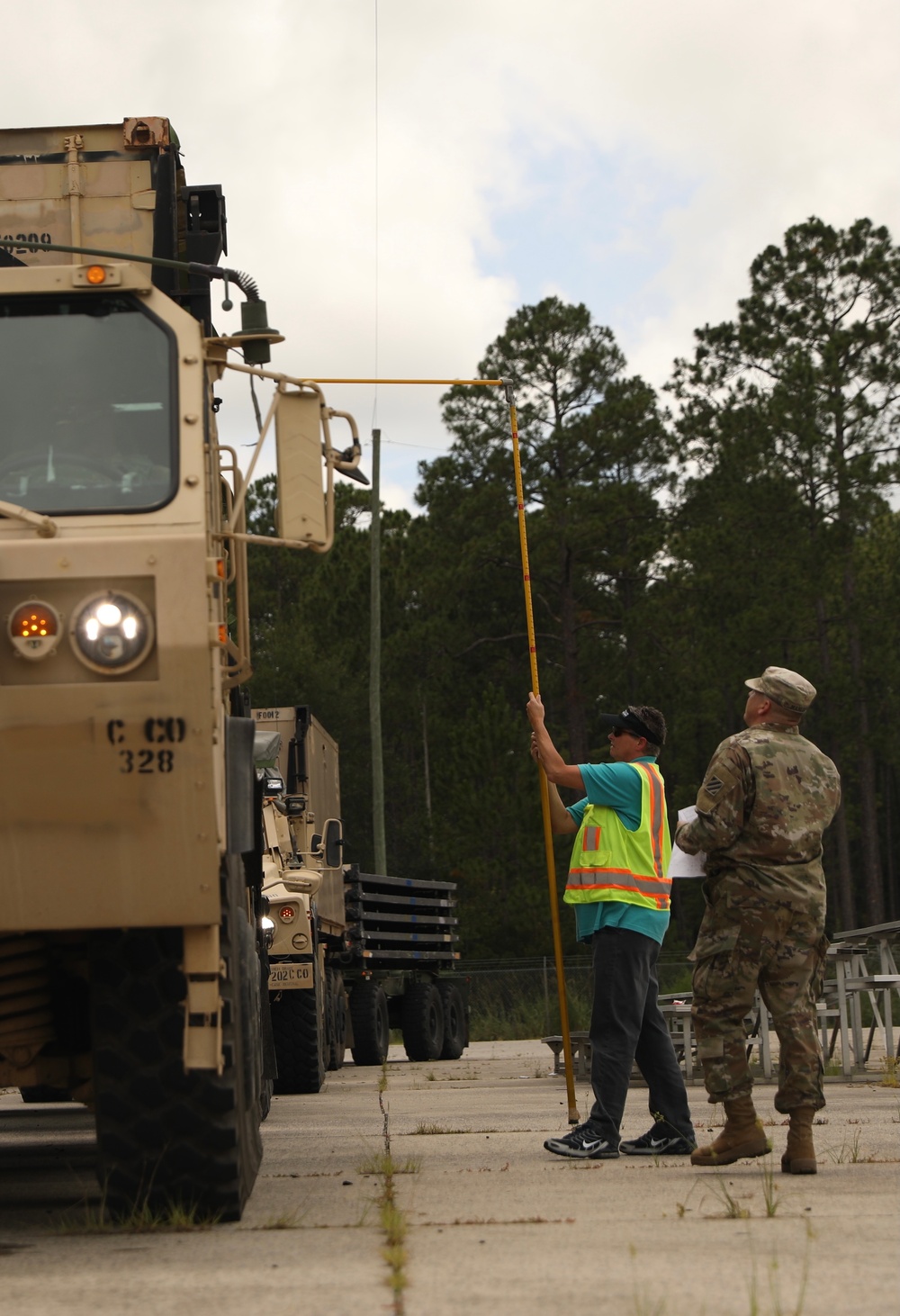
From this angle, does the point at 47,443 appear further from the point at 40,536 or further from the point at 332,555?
the point at 332,555

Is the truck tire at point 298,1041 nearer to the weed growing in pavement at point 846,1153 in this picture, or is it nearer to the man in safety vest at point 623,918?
the man in safety vest at point 623,918

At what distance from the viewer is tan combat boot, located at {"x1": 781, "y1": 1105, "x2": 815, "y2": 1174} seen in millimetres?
6977

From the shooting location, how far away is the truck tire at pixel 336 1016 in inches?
734

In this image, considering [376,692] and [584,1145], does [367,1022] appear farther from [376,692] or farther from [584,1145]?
[584,1145]

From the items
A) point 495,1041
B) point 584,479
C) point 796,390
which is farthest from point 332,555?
point 495,1041

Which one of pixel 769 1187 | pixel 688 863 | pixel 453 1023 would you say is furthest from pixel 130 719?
pixel 453 1023

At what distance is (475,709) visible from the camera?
43.6m

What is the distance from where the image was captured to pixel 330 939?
18.6 meters

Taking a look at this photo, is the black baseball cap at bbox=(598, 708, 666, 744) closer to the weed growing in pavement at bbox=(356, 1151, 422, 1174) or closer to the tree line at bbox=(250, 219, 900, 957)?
the weed growing in pavement at bbox=(356, 1151, 422, 1174)

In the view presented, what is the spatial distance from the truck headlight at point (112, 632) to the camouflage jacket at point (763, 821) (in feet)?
8.34

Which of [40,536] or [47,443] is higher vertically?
[47,443]

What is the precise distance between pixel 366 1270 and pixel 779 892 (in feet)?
8.76

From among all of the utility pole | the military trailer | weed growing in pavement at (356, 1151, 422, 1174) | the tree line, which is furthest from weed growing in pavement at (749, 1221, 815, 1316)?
the tree line

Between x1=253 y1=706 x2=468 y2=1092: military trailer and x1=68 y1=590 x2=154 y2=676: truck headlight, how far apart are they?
2.74 meters
